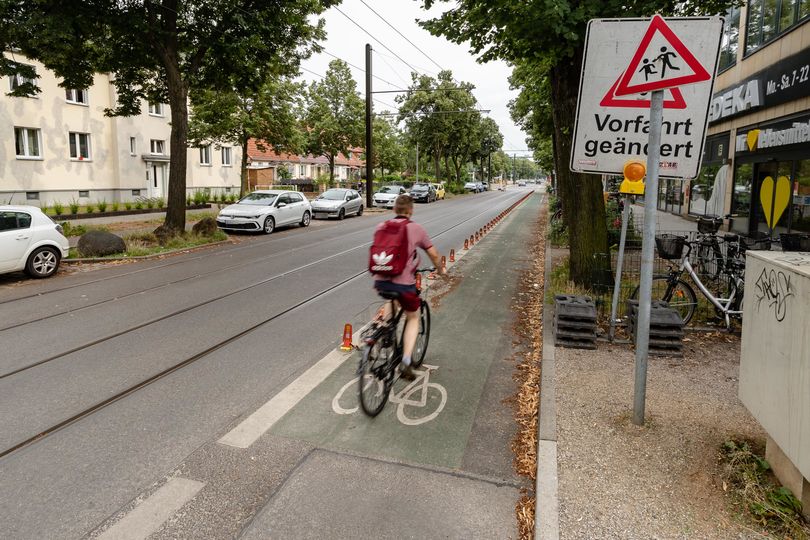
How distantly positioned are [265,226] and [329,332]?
1359 cm

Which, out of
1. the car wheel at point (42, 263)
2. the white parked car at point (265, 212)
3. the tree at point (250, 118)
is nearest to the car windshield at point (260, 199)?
the white parked car at point (265, 212)

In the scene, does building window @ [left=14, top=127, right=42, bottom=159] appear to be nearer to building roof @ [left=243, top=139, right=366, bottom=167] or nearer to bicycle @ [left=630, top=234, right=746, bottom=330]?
building roof @ [left=243, top=139, right=366, bottom=167]

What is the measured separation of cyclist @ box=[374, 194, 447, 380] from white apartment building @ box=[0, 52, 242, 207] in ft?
77.5

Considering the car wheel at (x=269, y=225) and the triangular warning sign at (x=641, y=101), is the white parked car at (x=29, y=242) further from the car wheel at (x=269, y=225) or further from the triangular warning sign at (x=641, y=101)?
the triangular warning sign at (x=641, y=101)

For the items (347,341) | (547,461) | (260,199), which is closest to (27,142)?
(260,199)

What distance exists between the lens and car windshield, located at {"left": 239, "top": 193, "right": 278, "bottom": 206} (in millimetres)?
20625

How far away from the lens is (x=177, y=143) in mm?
16297

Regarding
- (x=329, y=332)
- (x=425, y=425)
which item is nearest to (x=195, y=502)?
(x=425, y=425)

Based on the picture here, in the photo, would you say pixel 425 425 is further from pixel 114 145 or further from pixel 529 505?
pixel 114 145

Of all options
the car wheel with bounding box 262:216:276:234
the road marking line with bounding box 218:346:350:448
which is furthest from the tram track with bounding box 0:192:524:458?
the car wheel with bounding box 262:216:276:234

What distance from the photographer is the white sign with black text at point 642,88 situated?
399 centimetres

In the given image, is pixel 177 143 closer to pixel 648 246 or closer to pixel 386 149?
pixel 648 246

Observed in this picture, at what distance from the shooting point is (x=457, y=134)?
5997cm

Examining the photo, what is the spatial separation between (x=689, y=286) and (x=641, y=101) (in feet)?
10.9
